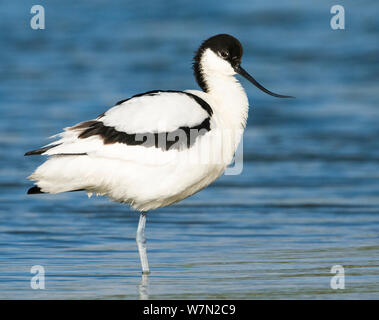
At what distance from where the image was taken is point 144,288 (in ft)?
22.3

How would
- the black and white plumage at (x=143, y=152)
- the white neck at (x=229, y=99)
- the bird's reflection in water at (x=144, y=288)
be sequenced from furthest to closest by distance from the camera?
the white neck at (x=229, y=99), the black and white plumage at (x=143, y=152), the bird's reflection in water at (x=144, y=288)

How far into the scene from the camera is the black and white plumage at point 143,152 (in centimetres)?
711

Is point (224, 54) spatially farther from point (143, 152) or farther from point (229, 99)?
point (143, 152)

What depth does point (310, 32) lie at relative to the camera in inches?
864

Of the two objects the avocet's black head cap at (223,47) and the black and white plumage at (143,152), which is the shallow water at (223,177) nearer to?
the black and white plumage at (143,152)

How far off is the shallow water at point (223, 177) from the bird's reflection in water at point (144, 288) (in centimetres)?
2

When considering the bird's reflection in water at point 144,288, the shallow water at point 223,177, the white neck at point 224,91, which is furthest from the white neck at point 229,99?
the bird's reflection in water at point 144,288

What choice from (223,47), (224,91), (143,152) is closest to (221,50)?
(223,47)

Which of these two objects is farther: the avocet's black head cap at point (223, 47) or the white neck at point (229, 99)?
the avocet's black head cap at point (223, 47)

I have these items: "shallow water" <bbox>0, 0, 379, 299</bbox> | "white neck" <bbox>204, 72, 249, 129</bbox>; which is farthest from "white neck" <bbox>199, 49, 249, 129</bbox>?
"shallow water" <bbox>0, 0, 379, 299</bbox>

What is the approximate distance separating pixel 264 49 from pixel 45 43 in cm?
510

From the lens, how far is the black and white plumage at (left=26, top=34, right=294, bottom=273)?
7.11 meters

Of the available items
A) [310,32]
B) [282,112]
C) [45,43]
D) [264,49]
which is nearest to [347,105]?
[282,112]

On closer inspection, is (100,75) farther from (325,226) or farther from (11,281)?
(11,281)
